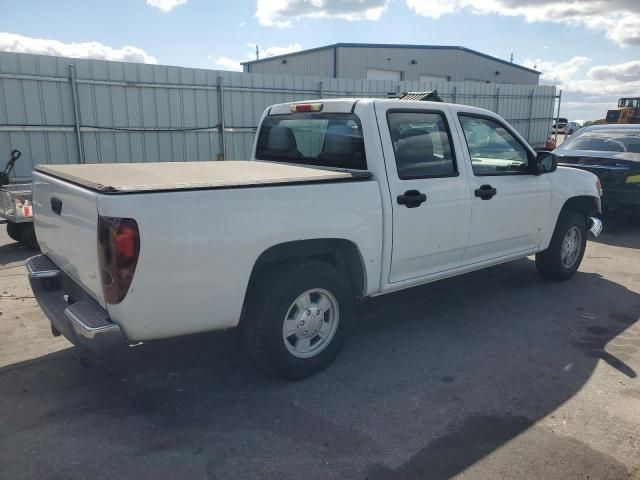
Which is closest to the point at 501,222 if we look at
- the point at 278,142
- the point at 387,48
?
the point at 278,142

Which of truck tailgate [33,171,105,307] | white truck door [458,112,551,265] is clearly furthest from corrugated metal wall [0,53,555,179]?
white truck door [458,112,551,265]

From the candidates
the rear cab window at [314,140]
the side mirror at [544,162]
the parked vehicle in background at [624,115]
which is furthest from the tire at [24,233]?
the parked vehicle in background at [624,115]

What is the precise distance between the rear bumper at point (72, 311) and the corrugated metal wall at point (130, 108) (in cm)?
723

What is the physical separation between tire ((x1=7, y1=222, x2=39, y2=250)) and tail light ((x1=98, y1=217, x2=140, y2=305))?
513 cm

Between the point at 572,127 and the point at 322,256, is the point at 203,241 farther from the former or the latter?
the point at 572,127

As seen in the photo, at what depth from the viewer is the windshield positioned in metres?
9.23

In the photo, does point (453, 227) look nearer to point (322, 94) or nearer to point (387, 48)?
point (322, 94)

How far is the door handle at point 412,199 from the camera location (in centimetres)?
382

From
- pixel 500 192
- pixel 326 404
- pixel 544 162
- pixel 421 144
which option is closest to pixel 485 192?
pixel 500 192

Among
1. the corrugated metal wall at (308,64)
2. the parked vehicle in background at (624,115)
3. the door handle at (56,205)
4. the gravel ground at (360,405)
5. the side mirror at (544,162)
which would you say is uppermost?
the corrugated metal wall at (308,64)

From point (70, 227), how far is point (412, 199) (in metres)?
2.34

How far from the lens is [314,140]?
14.3ft

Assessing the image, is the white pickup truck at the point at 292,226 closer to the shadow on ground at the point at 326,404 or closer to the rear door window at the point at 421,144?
the rear door window at the point at 421,144

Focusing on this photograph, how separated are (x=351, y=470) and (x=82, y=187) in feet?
7.06
